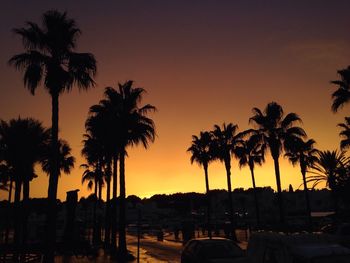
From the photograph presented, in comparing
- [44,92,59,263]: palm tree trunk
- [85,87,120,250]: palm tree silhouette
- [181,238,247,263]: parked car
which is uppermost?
[85,87,120,250]: palm tree silhouette

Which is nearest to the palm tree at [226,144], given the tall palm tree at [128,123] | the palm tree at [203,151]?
the palm tree at [203,151]

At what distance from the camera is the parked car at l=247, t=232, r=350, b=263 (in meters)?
7.73

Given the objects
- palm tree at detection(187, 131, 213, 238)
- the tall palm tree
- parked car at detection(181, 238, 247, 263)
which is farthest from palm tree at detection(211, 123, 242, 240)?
parked car at detection(181, 238, 247, 263)

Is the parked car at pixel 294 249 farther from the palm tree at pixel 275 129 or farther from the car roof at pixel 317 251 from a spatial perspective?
the palm tree at pixel 275 129

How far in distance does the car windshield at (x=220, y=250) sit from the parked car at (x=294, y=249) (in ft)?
8.58

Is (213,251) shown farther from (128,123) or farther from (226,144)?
(226,144)

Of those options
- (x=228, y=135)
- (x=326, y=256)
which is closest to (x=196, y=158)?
(x=228, y=135)

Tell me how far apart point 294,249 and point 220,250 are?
16.2 ft

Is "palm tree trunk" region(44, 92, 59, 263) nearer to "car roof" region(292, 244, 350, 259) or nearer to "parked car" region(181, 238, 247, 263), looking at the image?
"parked car" region(181, 238, 247, 263)

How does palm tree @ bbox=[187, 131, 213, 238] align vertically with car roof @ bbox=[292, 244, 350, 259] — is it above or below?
above

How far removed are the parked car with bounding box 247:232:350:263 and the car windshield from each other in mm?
2615

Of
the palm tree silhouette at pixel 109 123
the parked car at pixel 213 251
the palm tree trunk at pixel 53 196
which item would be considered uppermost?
the palm tree silhouette at pixel 109 123

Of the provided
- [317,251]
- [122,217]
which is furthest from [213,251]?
[122,217]

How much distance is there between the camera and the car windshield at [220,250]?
12.5 metres
